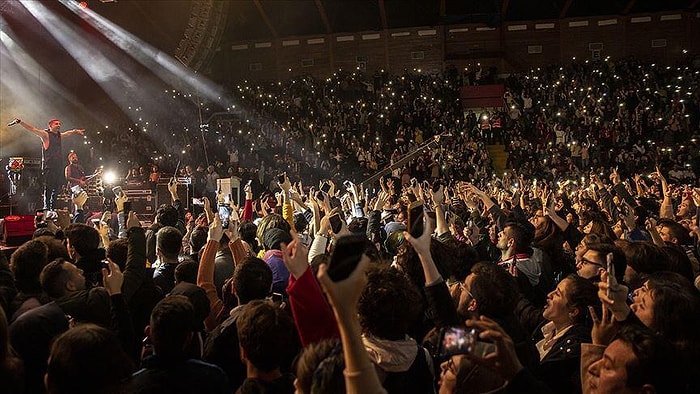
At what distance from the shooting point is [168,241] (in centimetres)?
372

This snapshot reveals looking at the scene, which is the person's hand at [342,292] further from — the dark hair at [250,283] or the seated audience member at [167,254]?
the seated audience member at [167,254]

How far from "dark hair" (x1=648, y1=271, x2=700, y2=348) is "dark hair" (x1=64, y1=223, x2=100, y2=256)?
359 centimetres

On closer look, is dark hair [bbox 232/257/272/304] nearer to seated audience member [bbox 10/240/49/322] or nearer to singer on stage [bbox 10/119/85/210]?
seated audience member [bbox 10/240/49/322]

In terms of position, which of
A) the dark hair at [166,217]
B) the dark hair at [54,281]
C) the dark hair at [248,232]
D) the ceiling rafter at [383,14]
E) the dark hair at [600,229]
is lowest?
the dark hair at [600,229]

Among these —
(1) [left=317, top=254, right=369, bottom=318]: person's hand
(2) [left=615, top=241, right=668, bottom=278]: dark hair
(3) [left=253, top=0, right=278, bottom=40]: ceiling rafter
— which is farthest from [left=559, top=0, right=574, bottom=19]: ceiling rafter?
(1) [left=317, top=254, right=369, bottom=318]: person's hand

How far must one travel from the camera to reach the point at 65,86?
59.0 ft

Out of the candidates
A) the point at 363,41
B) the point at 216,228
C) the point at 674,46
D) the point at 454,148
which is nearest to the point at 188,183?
the point at 216,228

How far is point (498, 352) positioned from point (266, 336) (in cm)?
89

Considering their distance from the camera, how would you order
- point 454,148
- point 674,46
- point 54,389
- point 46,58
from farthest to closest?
point 674,46 → point 454,148 → point 46,58 → point 54,389

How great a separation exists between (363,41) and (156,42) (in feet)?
31.2

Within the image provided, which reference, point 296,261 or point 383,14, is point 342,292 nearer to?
point 296,261

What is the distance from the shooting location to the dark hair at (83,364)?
1.67 metres

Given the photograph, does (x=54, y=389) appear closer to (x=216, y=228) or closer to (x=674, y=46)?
(x=216, y=228)

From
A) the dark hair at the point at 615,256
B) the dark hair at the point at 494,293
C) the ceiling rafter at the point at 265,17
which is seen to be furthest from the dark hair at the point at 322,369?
the ceiling rafter at the point at 265,17
